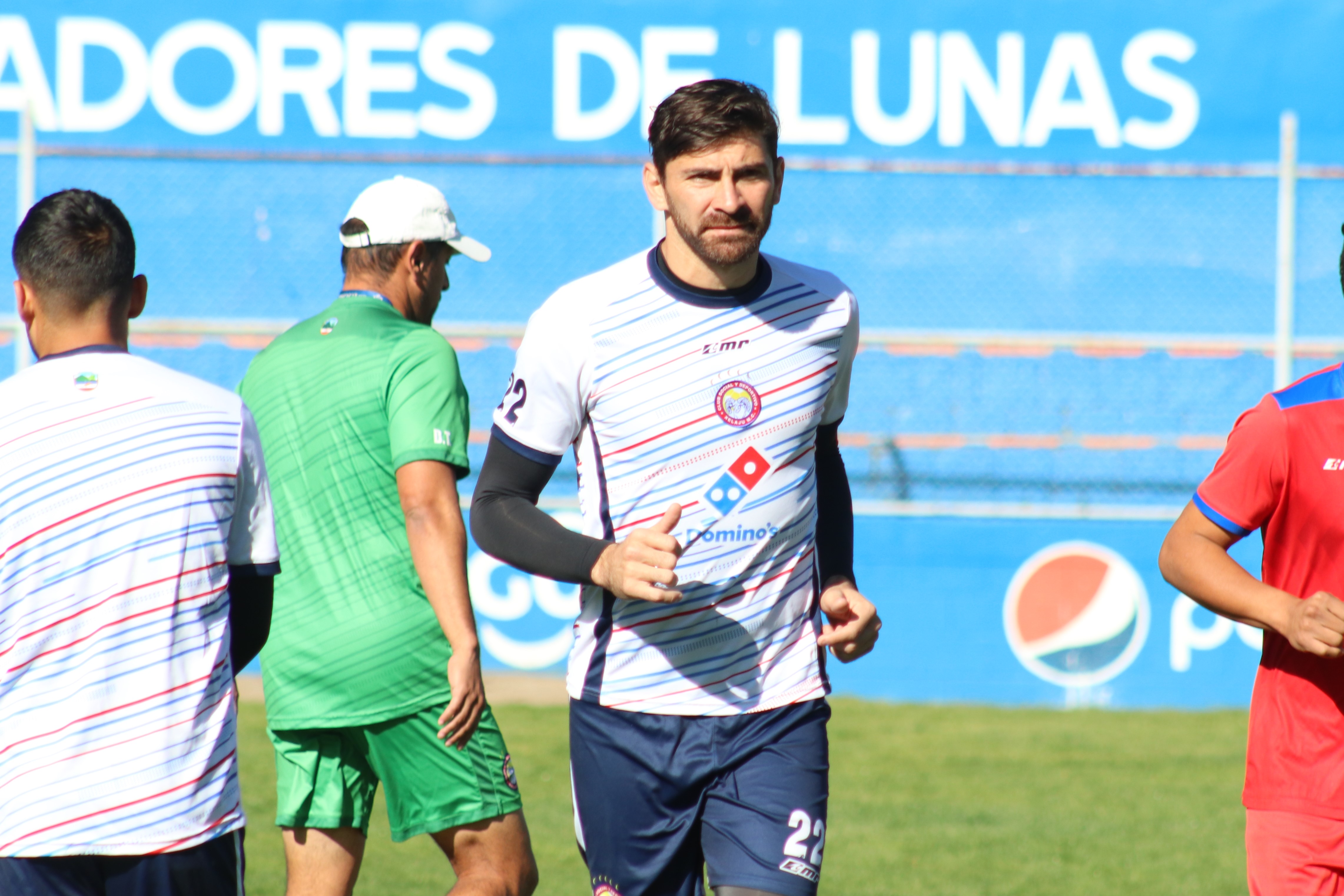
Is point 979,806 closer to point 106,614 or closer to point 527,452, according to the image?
point 527,452

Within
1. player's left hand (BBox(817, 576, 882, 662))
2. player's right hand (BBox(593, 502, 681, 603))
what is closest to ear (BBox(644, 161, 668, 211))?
player's right hand (BBox(593, 502, 681, 603))

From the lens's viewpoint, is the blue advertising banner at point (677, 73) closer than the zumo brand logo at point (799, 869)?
No

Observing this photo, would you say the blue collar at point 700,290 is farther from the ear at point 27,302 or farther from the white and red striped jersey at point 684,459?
the ear at point 27,302

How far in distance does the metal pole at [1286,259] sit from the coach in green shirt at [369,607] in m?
6.45

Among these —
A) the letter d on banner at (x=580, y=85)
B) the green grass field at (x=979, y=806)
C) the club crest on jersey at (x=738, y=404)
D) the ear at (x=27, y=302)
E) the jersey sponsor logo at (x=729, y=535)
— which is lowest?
the green grass field at (x=979, y=806)

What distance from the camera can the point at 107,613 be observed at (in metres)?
2.59

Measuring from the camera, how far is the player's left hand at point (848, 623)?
299cm

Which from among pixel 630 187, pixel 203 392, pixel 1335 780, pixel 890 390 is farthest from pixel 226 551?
pixel 630 187

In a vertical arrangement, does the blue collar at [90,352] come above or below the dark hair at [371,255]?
below

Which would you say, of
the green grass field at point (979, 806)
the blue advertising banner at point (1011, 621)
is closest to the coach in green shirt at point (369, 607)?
the green grass field at point (979, 806)

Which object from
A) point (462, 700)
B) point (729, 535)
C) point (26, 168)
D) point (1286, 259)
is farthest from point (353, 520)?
point (1286, 259)

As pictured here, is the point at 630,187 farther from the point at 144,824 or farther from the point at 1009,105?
the point at 144,824

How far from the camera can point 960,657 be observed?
968 centimetres

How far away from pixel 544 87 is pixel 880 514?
5522 millimetres
